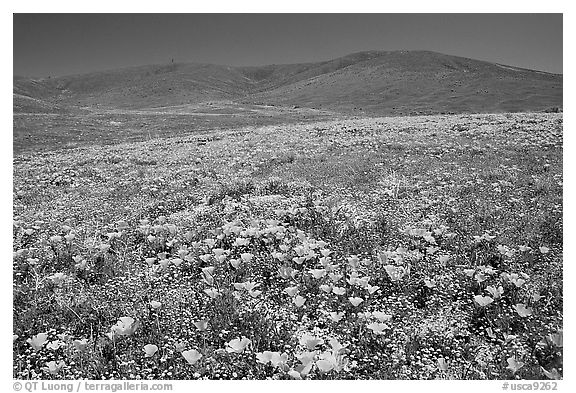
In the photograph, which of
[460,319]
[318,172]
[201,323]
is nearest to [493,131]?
[318,172]

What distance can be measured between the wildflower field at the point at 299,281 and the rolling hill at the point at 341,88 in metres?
59.2

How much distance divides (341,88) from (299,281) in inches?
4342

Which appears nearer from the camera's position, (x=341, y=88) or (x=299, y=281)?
(x=299, y=281)

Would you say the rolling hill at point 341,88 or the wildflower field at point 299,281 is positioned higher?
the rolling hill at point 341,88

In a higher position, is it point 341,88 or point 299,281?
point 341,88

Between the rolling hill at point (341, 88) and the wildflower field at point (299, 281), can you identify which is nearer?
the wildflower field at point (299, 281)

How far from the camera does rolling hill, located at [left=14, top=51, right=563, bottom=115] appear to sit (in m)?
72.8

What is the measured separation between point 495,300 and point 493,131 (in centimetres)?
1442

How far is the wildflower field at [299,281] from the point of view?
402 centimetres

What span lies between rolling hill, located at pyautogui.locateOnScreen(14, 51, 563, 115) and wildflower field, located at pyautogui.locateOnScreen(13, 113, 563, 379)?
194 feet

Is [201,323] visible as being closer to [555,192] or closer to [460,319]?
[460,319]

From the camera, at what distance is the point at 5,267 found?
5.61m

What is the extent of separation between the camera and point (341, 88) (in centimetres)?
11106
